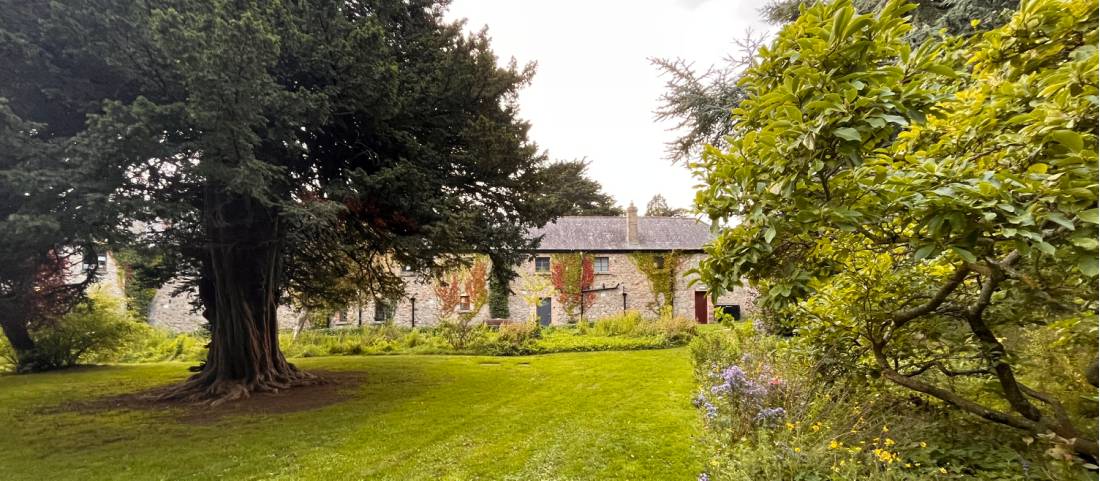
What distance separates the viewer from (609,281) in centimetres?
2441

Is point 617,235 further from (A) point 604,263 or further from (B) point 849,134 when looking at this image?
(B) point 849,134

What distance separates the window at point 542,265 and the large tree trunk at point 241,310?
1549 cm

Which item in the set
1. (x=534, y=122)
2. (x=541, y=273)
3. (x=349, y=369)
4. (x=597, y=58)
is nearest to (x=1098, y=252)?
(x=597, y=58)

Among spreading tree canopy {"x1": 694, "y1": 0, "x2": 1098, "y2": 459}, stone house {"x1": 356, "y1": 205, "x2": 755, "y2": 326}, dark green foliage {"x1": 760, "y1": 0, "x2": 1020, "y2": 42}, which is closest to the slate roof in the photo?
stone house {"x1": 356, "y1": 205, "x2": 755, "y2": 326}

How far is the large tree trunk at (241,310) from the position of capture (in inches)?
342

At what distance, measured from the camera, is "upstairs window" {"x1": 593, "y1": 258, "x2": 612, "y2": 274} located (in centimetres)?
2452

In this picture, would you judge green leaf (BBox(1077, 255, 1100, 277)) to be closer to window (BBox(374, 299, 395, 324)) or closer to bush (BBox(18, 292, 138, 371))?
bush (BBox(18, 292, 138, 371))

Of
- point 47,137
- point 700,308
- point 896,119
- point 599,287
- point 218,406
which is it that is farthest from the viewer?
point 700,308

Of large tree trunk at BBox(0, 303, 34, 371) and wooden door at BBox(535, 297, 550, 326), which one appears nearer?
large tree trunk at BBox(0, 303, 34, 371)

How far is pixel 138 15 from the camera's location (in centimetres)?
508

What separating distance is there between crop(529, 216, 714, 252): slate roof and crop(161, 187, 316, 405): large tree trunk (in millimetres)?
15526

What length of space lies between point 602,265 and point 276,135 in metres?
19.9

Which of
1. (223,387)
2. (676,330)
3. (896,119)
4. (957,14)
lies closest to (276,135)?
(223,387)

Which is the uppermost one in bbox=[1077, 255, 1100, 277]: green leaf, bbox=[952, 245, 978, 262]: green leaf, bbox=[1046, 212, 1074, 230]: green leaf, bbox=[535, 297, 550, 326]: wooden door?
bbox=[1046, 212, 1074, 230]: green leaf
